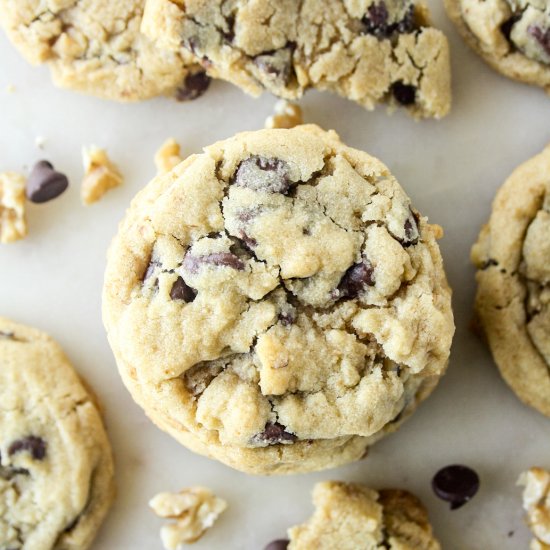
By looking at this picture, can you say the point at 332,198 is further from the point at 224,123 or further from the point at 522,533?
the point at 522,533

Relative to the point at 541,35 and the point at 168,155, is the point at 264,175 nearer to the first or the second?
the point at 168,155

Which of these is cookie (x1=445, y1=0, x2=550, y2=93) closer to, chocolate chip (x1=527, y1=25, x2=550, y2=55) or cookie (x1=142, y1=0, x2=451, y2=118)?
chocolate chip (x1=527, y1=25, x2=550, y2=55)

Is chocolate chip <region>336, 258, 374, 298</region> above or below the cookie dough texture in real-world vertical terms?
above

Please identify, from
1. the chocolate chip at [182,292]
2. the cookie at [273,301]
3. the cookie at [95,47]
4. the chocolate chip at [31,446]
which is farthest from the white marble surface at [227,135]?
the chocolate chip at [182,292]

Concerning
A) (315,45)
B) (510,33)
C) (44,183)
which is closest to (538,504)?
(510,33)

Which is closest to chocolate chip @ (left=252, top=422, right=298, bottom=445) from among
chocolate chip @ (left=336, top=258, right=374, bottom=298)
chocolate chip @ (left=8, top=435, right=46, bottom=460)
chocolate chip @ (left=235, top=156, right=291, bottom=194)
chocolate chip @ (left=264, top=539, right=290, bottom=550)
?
chocolate chip @ (left=336, top=258, right=374, bottom=298)

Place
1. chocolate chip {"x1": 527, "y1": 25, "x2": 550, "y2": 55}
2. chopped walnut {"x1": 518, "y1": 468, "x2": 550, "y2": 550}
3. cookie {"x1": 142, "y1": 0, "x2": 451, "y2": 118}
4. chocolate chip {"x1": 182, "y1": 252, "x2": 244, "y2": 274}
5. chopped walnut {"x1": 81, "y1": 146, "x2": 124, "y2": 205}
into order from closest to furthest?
chocolate chip {"x1": 182, "y1": 252, "x2": 244, "y2": 274} < cookie {"x1": 142, "y1": 0, "x2": 451, "y2": 118} < chocolate chip {"x1": 527, "y1": 25, "x2": 550, "y2": 55} < chopped walnut {"x1": 518, "y1": 468, "x2": 550, "y2": 550} < chopped walnut {"x1": 81, "y1": 146, "x2": 124, "y2": 205}
